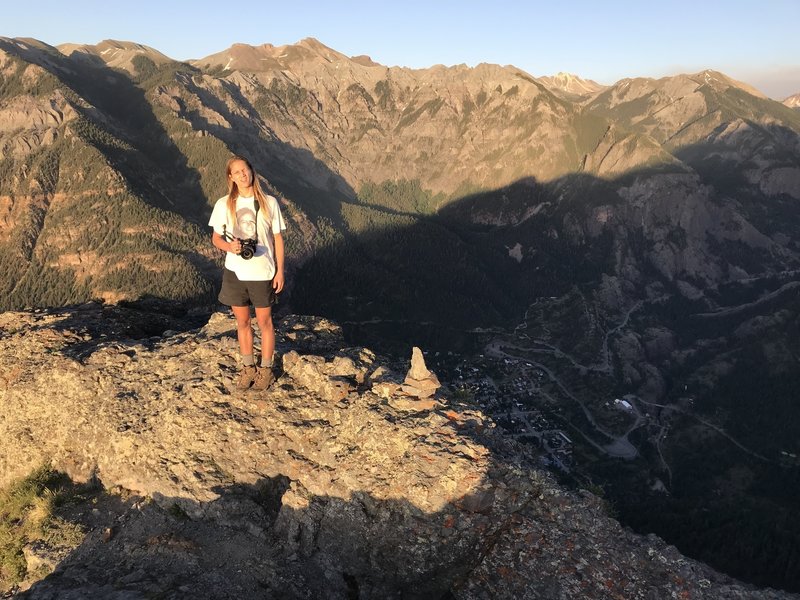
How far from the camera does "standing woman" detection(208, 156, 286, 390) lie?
15.4 m

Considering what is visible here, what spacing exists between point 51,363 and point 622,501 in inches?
4895

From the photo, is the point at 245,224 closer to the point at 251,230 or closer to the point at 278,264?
the point at 251,230

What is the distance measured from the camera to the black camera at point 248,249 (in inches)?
602

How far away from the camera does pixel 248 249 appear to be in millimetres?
15289

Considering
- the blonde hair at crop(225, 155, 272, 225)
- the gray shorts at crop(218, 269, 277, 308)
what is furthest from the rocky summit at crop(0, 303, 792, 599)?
the blonde hair at crop(225, 155, 272, 225)

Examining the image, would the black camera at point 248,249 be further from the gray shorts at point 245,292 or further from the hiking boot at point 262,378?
the hiking boot at point 262,378

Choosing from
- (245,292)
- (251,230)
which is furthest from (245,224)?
(245,292)

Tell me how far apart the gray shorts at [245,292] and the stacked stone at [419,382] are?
20.2 feet

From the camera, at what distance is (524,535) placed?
628 inches

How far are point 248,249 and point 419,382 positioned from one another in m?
8.65

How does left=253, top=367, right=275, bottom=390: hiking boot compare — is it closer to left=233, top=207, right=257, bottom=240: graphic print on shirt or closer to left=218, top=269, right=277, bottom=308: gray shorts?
left=218, top=269, right=277, bottom=308: gray shorts

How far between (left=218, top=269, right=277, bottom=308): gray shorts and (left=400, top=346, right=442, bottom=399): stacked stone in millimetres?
6151

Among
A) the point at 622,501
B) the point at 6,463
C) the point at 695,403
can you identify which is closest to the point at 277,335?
the point at 6,463

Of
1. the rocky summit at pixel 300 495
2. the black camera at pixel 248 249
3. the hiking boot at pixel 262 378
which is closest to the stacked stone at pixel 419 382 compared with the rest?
the rocky summit at pixel 300 495
